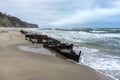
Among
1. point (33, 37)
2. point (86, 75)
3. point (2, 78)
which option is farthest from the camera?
point (33, 37)

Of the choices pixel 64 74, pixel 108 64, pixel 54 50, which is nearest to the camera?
pixel 64 74

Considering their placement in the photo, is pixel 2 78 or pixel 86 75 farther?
pixel 86 75

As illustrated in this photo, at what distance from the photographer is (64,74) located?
30.4 ft

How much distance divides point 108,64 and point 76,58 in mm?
1953

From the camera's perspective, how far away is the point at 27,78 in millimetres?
8172

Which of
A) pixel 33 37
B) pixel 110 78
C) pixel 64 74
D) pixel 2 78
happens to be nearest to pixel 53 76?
pixel 64 74

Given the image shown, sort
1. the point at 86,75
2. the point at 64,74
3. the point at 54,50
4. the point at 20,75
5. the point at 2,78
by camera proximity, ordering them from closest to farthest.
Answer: the point at 2,78
the point at 20,75
the point at 64,74
the point at 86,75
the point at 54,50

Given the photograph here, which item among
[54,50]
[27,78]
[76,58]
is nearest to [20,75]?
[27,78]

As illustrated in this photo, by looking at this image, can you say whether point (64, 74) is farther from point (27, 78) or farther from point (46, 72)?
point (27, 78)

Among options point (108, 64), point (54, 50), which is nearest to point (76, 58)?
point (108, 64)

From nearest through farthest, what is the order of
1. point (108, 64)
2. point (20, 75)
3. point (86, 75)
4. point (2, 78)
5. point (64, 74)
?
point (2, 78) < point (20, 75) < point (64, 74) < point (86, 75) < point (108, 64)

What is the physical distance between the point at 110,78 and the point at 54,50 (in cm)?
861

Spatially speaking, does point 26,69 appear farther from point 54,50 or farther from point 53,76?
point 54,50

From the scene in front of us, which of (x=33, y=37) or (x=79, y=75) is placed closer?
(x=79, y=75)
